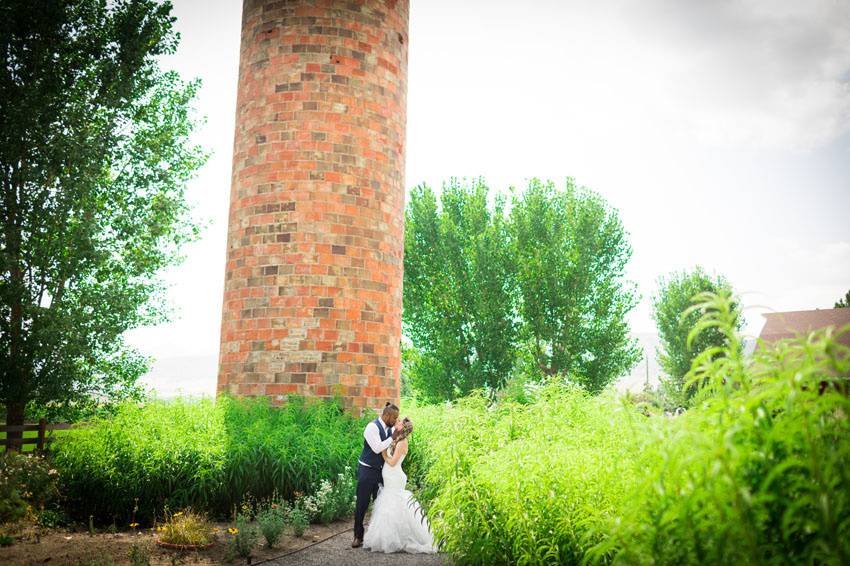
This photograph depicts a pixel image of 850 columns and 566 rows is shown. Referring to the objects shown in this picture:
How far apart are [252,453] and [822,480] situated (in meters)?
8.83

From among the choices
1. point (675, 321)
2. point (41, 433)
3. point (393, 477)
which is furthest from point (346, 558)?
point (675, 321)

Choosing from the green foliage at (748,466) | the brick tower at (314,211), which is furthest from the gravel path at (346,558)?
the brick tower at (314,211)

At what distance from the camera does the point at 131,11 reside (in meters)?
16.4

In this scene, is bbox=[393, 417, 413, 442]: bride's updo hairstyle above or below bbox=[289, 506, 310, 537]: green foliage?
above

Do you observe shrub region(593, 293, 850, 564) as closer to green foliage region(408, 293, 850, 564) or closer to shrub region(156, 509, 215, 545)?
green foliage region(408, 293, 850, 564)

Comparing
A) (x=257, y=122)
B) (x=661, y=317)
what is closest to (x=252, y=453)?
(x=257, y=122)

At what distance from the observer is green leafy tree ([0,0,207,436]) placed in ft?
46.9

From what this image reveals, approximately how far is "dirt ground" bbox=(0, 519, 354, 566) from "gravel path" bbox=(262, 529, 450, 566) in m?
0.25

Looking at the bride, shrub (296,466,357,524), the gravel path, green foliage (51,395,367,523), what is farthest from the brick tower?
the gravel path

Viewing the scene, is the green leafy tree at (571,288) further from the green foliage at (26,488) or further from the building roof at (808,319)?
the green foliage at (26,488)

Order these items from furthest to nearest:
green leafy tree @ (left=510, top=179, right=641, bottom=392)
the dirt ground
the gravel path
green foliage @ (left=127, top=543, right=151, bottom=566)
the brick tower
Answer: green leafy tree @ (left=510, top=179, right=641, bottom=392)
the brick tower
the gravel path
the dirt ground
green foliage @ (left=127, top=543, right=151, bottom=566)

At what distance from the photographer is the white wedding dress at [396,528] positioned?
28.2 feet

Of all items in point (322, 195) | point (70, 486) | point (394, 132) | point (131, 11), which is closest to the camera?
point (70, 486)

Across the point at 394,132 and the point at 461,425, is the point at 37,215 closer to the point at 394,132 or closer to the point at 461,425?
the point at 394,132
